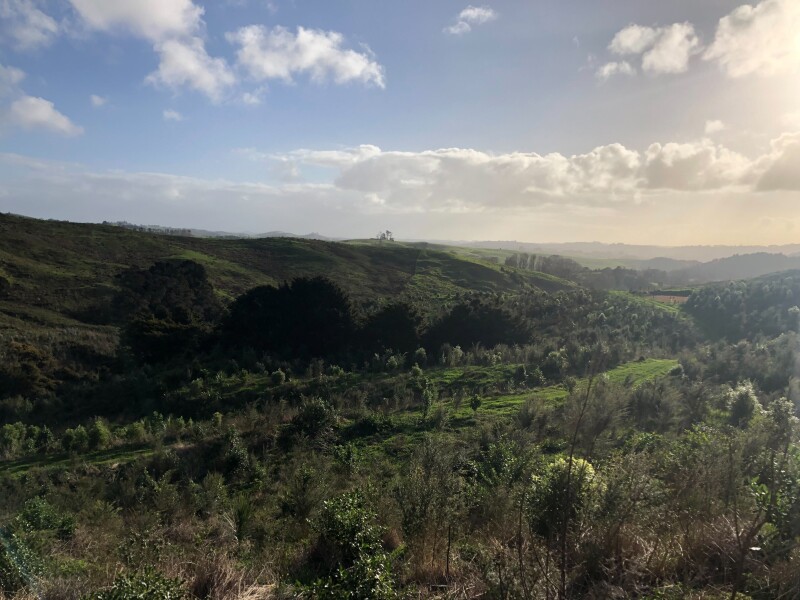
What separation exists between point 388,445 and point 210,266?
43.5 metres

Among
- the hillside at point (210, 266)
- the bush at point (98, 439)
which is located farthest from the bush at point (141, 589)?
the hillside at point (210, 266)

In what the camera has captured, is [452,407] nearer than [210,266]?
Yes

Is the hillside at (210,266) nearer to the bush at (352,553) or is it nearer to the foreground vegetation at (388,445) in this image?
the foreground vegetation at (388,445)

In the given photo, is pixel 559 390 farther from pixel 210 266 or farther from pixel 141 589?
pixel 210 266

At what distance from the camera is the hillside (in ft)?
121

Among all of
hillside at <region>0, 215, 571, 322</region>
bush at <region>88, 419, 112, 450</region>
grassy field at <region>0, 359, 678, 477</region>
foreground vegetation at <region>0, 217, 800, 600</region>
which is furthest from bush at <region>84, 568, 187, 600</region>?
hillside at <region>0, 215, 571, 322</region>

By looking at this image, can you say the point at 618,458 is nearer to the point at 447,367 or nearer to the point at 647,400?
the point at 647,400

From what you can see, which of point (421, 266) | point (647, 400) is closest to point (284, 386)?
point (647, 400)

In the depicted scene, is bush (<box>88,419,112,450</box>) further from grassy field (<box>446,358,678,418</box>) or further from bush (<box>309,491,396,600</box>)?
bush (<box>309,491,396,600</box>)

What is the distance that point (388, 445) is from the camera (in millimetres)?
13219

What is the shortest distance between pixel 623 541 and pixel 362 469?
769cm

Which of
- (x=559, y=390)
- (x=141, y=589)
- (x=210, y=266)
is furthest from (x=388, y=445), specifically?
(x=210, y=266)

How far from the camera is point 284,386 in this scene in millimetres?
18047

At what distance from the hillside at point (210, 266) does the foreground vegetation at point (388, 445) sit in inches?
25.7
